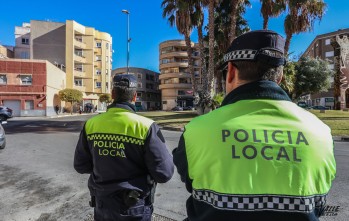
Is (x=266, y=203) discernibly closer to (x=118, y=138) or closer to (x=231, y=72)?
(x=231, y=72)

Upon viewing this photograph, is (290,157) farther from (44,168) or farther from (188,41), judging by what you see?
(188,41)

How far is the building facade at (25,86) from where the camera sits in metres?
38.2

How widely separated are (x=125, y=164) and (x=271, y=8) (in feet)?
67.4

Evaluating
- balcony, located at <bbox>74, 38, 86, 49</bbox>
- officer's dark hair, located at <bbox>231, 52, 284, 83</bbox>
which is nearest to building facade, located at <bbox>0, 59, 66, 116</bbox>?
balcony, located at <bbox>74, 38, 86, 49</bbox>

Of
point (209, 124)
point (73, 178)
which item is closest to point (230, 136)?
point (209, 124)

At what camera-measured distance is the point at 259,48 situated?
4.44ft

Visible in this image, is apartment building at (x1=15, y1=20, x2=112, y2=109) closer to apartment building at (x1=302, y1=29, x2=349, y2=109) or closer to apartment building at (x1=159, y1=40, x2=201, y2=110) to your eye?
apartment building at (x1=159, y1=40, x2=201, y2=110)

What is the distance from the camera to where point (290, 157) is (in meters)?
1.16

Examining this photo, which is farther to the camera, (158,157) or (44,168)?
(44,168)

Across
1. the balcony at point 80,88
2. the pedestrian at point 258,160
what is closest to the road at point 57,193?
the pedestrian at point 258,160

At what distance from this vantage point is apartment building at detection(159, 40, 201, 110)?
2894 inches

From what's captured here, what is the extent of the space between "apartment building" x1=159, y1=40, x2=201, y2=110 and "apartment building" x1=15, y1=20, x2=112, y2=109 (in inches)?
659

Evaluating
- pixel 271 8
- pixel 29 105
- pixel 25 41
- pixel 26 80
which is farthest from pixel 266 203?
pixel 25 41

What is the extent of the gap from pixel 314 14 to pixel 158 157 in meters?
21.8
